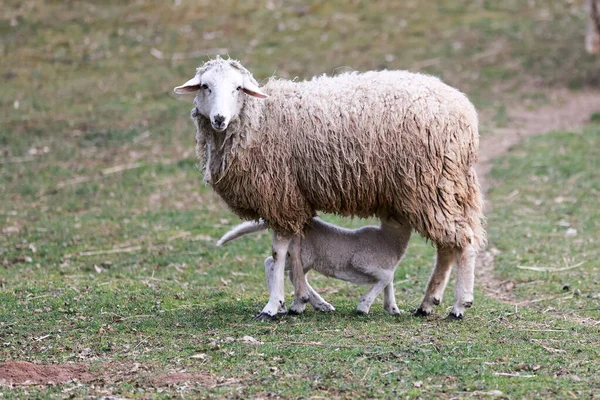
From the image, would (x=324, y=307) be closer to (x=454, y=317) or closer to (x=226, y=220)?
(x=454, y=317)

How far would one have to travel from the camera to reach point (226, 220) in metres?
12.5

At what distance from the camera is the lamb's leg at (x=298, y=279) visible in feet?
26.7

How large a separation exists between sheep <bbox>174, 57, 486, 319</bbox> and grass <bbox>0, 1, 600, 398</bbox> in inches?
34.6

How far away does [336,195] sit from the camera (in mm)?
7965

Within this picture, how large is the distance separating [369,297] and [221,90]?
2.30 meters

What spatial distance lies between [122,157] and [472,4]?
12073mm

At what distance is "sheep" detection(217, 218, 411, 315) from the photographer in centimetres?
820

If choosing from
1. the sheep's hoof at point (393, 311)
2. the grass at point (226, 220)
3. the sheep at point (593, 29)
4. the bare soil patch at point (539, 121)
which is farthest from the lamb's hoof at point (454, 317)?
the sheep at point (593, 29)

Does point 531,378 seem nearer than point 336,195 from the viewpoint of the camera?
Yes

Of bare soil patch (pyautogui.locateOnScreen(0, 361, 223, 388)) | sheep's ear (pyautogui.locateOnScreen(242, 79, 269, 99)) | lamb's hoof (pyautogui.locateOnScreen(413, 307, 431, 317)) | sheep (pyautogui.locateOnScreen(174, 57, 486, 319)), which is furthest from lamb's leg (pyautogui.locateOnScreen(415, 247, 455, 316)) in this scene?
bare soil patch (pyautogui.locateOnScreen(0, 361, 223, 388))

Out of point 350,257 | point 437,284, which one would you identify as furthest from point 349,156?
point 437,284

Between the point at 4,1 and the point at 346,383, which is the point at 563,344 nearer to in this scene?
the point at 346,383

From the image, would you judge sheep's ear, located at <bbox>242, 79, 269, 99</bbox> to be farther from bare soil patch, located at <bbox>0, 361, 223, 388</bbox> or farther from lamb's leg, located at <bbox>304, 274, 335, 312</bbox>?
bare soil patch, located at <bbox>0, 361, 223, 388</bbox>

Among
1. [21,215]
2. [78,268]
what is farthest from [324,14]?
[78,268]
